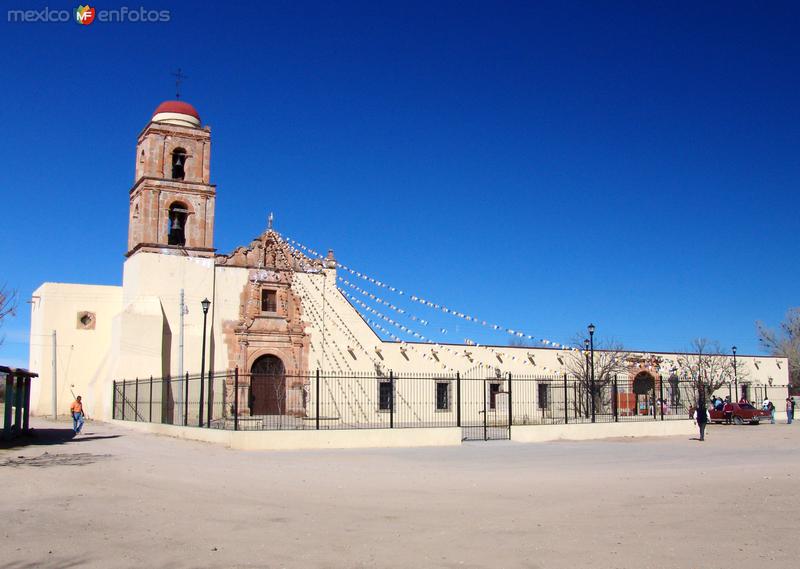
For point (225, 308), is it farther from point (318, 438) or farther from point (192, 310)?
point (318, 438)

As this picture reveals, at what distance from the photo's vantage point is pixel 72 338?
34.0 metres

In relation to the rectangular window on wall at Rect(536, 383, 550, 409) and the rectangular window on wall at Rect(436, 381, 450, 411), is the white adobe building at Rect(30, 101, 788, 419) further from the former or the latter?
the rectangular window on wall at Rect(536, 383, 550, 409)

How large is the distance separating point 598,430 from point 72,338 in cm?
2123

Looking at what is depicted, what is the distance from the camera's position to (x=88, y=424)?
28922mm

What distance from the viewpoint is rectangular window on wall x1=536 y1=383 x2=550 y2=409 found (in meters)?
36.0

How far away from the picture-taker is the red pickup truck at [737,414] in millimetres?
35188

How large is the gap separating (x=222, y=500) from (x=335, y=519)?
7.08ft

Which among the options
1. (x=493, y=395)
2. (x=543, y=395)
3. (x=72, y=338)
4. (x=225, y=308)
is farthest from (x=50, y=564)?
(x=543, y=395)

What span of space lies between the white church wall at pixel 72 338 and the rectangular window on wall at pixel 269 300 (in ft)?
19.3

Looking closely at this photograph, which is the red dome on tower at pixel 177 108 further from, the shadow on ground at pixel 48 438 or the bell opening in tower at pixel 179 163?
the shadow on ground at pixel 48 438

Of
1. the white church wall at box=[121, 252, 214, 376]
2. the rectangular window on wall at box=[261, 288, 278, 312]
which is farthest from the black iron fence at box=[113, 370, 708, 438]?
the rectangular window on wall at box=[261, 288, 278, 312]

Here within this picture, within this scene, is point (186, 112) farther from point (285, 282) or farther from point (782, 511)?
point (782, 511)

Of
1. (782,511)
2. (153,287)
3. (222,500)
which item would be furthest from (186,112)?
(782,511)

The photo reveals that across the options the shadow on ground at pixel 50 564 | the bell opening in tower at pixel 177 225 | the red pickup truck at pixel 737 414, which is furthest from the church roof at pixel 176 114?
the shadow on ground at pixel 50 564
